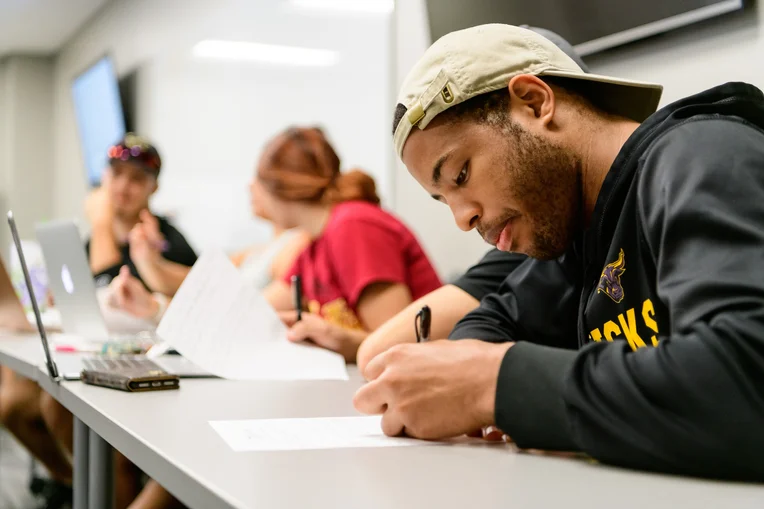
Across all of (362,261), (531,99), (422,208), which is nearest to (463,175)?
(531,99)

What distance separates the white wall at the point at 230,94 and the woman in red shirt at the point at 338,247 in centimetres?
46

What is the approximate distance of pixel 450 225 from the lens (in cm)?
216

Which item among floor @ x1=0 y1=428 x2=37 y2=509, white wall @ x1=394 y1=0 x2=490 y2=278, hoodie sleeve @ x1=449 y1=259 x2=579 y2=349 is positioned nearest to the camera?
hoodie sleeve @ x1=449 y1=259 x2=579 y2=349

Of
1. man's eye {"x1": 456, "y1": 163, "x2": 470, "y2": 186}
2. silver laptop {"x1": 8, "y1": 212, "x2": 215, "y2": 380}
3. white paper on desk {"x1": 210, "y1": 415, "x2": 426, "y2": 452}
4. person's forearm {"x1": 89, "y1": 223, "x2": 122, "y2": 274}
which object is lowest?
person's forearm {"x1": 89, "y1": 223, "x2": 122, "y2": 274}

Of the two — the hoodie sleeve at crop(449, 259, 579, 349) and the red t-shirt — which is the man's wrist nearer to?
the hoodie sleeve at crop(449, 259, 579, 349)

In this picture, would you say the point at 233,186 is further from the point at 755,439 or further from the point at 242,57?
the point at 755,439

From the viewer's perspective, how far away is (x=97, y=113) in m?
5.67

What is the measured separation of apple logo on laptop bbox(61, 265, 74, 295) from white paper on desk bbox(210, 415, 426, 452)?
1.15m

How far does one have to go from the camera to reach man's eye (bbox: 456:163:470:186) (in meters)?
0.91

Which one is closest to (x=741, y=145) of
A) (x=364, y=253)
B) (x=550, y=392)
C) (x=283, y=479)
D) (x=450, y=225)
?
(x=550, y=392)

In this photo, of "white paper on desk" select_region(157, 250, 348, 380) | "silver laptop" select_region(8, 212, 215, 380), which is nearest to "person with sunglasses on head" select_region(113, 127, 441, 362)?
"white paper on desk" select_region(157, 250, 348, 380)

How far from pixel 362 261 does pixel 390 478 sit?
126 centimetres

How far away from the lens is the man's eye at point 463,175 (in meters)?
0.91

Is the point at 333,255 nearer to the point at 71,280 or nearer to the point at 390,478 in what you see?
the point at 71,280
